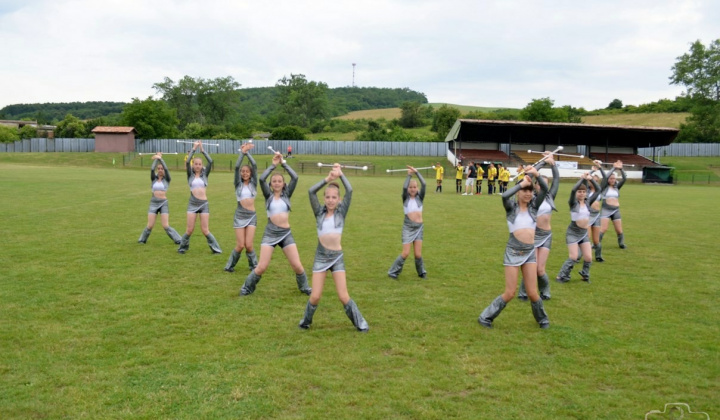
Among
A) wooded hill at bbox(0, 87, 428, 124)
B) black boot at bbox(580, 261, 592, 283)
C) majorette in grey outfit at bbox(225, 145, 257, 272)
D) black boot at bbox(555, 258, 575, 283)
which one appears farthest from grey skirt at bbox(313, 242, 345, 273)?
wooded hill at bbox(0, 87, 428, 124)

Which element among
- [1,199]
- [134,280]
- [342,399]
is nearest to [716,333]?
[342,399]

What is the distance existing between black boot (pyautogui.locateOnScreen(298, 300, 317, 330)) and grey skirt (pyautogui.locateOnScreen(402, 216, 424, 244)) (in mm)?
3705

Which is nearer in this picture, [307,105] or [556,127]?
[556,127]

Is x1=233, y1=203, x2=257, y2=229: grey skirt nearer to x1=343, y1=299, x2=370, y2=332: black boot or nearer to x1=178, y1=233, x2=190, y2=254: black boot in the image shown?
x1=178, y1=233, x2=190, y2=254: black boot

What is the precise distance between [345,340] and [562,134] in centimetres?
6337

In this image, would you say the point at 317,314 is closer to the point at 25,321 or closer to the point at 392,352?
the point at 392,352

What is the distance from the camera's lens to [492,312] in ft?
26.8

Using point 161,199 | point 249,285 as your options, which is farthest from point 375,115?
point 249,285

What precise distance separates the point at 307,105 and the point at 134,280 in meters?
113

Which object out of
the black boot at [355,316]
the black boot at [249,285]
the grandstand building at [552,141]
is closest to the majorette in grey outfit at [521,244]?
the black boot at [355,316]

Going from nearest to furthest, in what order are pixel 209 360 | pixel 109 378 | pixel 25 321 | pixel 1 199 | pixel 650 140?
pixel 109 378 → pixel 209 360 → pixel 25 321 → pixel 1 199 → pixel 650 140

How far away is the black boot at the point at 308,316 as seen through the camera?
789cm

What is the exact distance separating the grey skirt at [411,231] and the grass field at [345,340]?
2.86 feet

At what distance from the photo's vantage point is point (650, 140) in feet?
219
